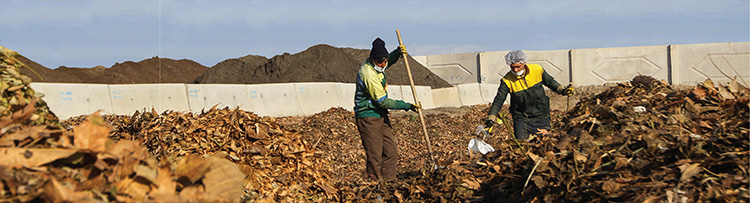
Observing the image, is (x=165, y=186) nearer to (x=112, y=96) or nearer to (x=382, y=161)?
(x=382, y=161)

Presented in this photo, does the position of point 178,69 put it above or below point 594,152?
above

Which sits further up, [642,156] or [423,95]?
[423,95]

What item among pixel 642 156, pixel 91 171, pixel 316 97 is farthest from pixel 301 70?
pixel 91 171

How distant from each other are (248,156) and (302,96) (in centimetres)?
1066

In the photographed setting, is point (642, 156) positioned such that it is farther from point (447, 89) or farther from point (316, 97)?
point (447, 89)

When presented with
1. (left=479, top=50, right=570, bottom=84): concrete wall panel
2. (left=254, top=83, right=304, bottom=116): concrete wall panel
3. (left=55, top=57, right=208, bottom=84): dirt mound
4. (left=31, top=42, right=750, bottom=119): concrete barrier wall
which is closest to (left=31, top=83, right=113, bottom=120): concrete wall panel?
(left=31, top=42, right=750, bottom=119): concrete barrier wall

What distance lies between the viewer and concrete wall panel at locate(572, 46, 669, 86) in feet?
104

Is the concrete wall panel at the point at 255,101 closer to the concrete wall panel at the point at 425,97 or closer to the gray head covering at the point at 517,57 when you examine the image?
the concrete wall panel at the point at 425,97

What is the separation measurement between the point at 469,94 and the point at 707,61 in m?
13.5

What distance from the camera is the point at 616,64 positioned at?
105 feet

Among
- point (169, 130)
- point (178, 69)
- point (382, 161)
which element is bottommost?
point (382, 161)

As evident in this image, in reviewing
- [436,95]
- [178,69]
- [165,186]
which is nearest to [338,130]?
[165,186]

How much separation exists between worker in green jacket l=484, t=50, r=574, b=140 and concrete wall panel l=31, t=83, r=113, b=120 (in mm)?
8566

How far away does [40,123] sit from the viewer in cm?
312
